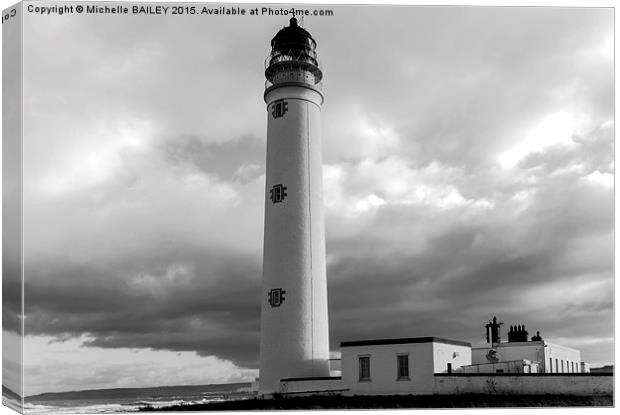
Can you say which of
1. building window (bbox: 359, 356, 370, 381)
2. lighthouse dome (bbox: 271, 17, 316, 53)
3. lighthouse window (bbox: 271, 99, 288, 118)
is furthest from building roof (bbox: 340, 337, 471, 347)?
lighthouse dome (bbox: 271, 17, 316, 53)

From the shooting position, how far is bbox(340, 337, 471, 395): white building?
27.4 metres

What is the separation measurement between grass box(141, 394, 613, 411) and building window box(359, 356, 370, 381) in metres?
0.70

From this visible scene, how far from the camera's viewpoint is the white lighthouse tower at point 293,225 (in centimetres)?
2992

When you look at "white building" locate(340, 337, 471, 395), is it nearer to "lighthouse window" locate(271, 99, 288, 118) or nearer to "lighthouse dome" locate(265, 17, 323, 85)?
"lighthouse window" locate(271, 99, 288, 118)

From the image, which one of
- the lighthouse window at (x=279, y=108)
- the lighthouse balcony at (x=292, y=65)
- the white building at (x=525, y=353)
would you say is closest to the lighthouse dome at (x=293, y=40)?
the lighthouse balcony at (x=292, y=65)

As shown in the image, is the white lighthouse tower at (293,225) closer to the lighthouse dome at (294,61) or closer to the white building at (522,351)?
the lighthouse dome at (294,61)

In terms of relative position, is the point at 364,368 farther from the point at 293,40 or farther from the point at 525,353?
the point at 293,40

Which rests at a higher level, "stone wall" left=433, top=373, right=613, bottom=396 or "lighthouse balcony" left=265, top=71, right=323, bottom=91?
"lighthouse balcony" left=265, top=71, right=323, bottom=91

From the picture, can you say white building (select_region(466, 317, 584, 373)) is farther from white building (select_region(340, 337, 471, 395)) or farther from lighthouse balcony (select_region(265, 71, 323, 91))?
lighthouse balcony (select_region(265, 71, 323, 91))

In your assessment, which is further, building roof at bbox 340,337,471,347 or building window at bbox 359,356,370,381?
building window at bbox 359,356,370,381

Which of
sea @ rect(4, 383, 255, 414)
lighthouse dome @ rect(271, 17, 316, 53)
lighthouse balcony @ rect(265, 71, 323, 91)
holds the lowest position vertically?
sea @ rect(4, 383, 255, 414)

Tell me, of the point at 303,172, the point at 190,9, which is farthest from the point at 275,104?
the point at 190,9

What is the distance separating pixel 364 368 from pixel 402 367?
130 centimetres

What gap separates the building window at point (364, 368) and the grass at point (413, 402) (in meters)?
0.70
